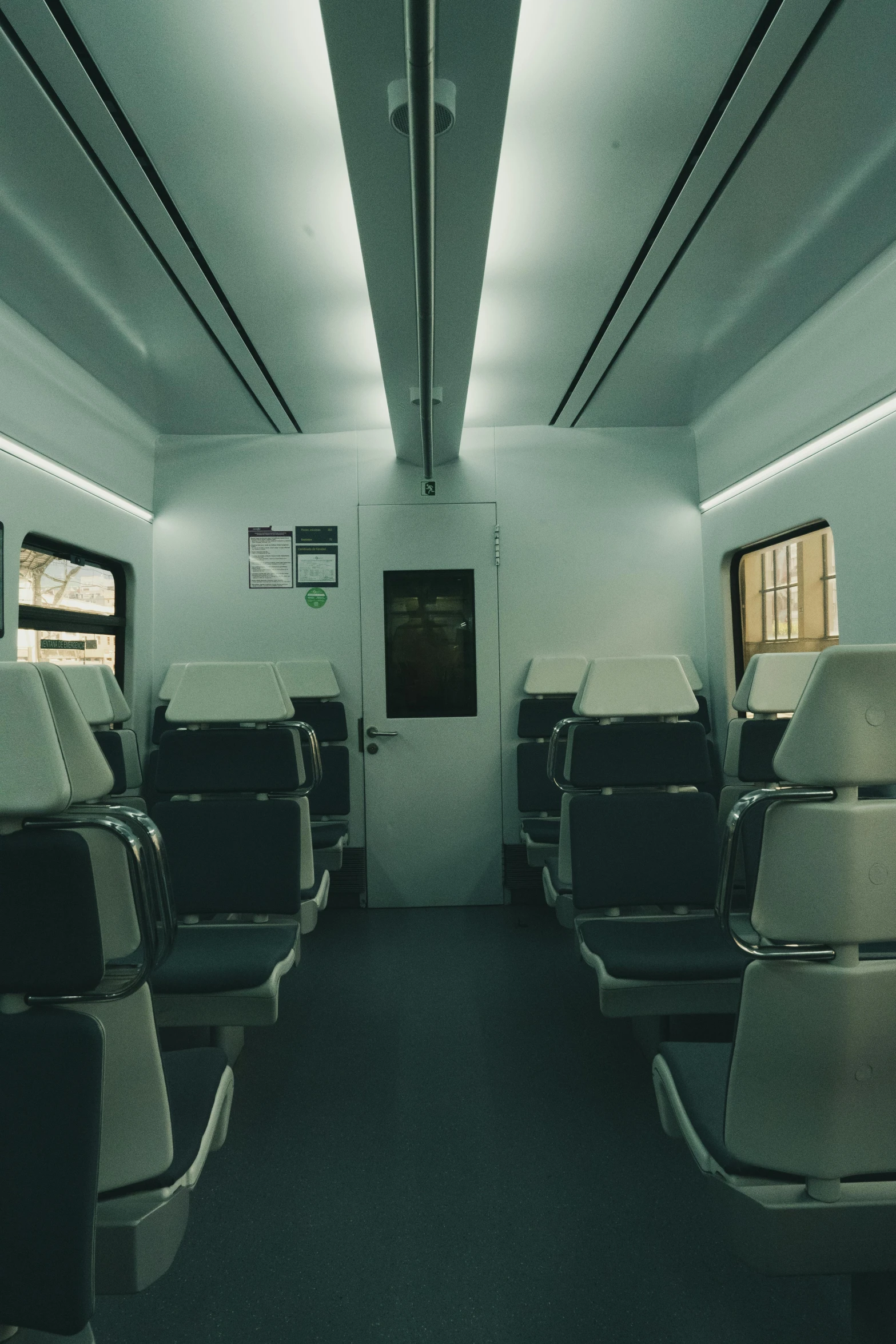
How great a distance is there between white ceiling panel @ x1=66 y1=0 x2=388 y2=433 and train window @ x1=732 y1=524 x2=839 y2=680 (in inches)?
99.5

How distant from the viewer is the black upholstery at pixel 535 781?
498cm

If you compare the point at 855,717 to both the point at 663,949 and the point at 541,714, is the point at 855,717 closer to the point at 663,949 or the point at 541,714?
the point at 663,949

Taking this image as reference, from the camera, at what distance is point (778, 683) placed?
3.69 metres

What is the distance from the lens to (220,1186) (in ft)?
7.70

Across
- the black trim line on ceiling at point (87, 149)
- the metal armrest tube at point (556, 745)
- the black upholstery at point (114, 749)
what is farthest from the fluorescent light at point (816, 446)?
the black upholstery at point (114, 749)

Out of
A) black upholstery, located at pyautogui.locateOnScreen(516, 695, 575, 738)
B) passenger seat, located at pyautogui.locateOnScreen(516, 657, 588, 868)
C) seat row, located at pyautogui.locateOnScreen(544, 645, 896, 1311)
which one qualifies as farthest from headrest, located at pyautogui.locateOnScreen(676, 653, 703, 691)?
seat row, located at pyautogui.locateOnScreen(544, 645, 896, 1311)

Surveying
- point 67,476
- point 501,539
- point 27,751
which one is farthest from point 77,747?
point 501,539

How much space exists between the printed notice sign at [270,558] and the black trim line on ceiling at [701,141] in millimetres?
2311

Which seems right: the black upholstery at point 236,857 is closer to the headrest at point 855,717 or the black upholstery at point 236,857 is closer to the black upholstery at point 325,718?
the black upholstery at point 325,718

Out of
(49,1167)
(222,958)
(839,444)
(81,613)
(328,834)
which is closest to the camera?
(49,1167)

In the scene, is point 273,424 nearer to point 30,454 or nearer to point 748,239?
point 30,454

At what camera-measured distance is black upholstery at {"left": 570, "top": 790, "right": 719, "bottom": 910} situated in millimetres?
3213

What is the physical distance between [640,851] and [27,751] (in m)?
2.51

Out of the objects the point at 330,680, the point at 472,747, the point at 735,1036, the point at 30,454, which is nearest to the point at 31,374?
the point at 30,454
